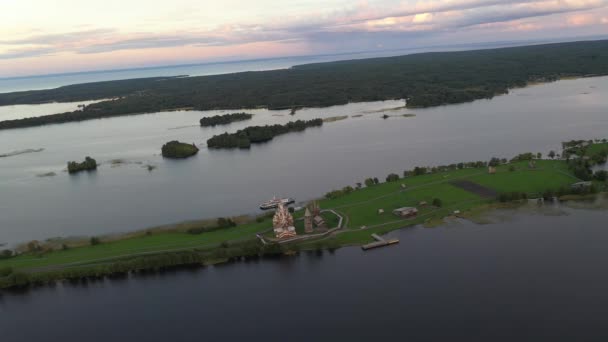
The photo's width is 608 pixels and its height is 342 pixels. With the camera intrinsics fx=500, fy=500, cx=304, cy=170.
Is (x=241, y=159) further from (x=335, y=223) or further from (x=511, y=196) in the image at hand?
(x=511, y=196)

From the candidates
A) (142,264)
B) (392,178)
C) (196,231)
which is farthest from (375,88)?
(142,264)

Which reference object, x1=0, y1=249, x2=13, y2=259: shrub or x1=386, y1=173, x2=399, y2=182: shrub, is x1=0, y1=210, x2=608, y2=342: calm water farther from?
x1=386, y1=173, x2=399, y2=182: shrub

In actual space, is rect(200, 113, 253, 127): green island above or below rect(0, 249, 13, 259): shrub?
above

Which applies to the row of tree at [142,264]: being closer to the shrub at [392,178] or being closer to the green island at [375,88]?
the shrub at [392,178]

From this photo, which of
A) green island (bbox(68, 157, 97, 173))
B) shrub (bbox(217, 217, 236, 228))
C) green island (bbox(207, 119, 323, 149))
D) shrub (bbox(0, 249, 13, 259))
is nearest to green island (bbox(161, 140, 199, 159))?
green island (bbox(207, 119, 323, 149))

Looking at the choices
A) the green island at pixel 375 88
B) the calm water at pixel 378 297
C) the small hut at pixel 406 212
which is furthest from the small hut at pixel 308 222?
the green island at pixel 375 88

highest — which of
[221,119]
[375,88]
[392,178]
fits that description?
[375,88]

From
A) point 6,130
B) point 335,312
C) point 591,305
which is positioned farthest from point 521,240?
point 6,130
